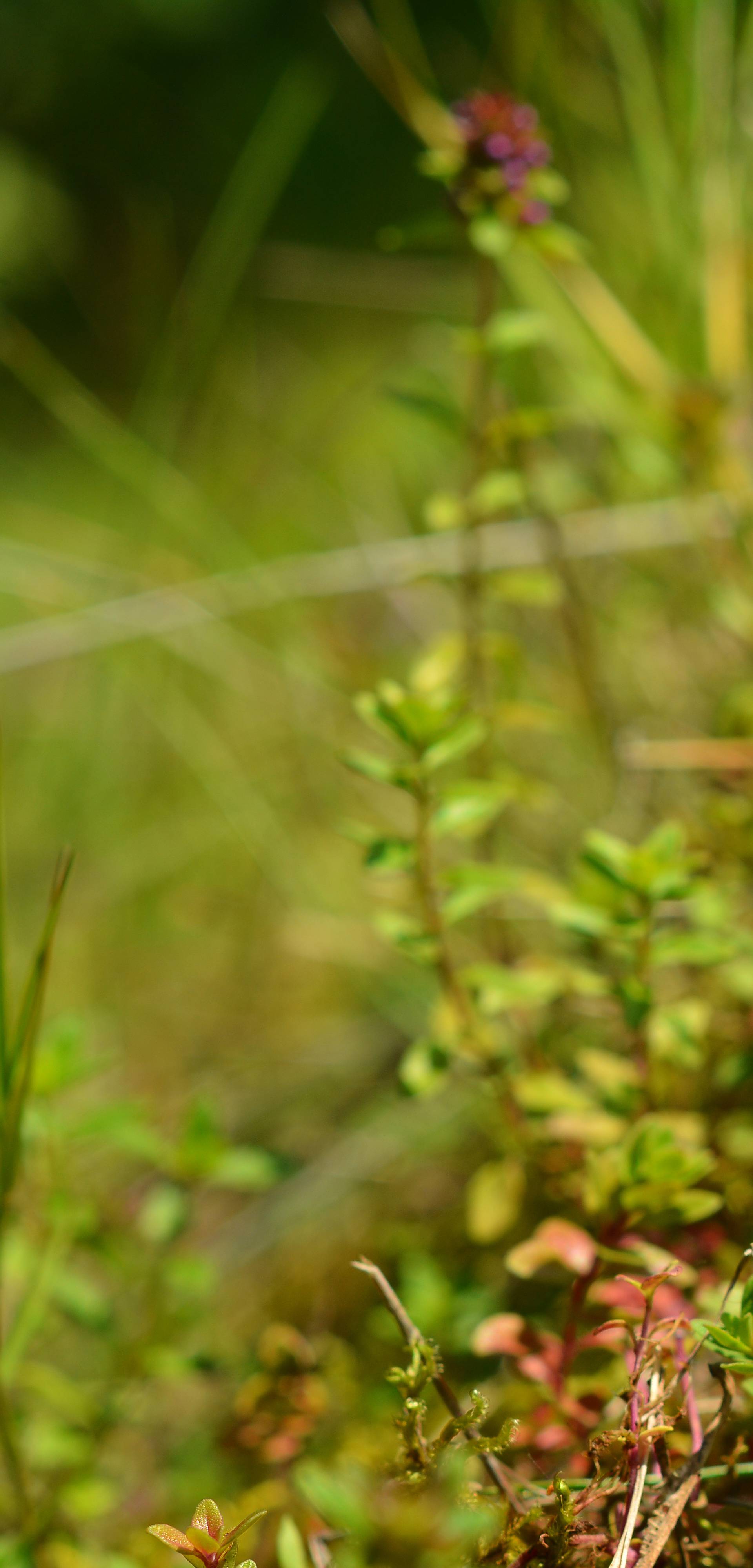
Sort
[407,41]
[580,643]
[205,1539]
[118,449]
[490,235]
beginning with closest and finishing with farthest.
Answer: [205,1539], [490,235], [580,643], [118,449], [407,41]

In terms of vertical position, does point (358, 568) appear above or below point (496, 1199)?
above

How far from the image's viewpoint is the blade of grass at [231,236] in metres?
0.96

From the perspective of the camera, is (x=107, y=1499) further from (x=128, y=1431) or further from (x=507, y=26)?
(x=507, y=26)

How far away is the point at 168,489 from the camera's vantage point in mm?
959

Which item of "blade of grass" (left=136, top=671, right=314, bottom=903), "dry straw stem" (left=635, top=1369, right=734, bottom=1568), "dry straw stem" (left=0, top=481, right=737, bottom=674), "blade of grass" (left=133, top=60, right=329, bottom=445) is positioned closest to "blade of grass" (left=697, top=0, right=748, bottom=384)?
"dry straw stem" (left=0, top=481, right=737, bottom=674)

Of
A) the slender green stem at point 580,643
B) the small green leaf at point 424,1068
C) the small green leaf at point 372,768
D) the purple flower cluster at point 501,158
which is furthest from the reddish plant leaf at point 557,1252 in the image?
the purple flower cluster at point 501,158

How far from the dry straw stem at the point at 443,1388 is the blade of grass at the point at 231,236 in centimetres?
83

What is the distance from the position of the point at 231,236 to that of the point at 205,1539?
0.96 metres

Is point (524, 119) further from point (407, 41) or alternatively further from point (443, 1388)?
point (407, 41)

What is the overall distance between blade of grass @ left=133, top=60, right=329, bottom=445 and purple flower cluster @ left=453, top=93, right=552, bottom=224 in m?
0.41

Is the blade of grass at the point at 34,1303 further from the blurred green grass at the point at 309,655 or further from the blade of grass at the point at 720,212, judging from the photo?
the blade of grass at the point at 720,212

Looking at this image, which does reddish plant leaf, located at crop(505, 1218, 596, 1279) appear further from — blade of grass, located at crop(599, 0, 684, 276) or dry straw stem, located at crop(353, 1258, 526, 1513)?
blade of grass, located at crop(599, 0, 684, 276)

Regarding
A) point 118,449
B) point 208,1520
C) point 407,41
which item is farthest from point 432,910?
point 407,41

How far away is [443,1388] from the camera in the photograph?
33 centimetres
